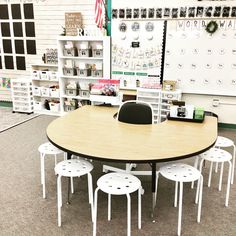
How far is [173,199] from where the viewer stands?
9.13 ft

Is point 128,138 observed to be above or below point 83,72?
below

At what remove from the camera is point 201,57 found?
15.7 ft

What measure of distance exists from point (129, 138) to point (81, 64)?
132 inches

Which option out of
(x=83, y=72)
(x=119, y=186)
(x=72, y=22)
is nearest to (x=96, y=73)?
(x=83, y=72)

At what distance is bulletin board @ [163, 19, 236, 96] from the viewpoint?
4609 millimetres

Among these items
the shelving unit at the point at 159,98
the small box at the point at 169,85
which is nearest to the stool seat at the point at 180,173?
the shelving unit at the point at 159,98

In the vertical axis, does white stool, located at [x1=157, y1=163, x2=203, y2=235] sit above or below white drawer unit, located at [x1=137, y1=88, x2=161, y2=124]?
below

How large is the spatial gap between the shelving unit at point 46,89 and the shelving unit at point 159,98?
201cm

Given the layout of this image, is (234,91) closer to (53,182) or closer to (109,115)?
(109,115)

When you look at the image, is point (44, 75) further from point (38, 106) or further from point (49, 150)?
point (49, 150)

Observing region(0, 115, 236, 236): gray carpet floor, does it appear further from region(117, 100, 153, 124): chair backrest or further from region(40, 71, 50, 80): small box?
region(40, 71, 50, 80): small box

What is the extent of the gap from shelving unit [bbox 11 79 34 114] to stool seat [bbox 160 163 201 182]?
170 inches

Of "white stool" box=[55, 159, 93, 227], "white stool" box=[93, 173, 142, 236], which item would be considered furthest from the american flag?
"white stool" box=[93, 173, 142, 236]

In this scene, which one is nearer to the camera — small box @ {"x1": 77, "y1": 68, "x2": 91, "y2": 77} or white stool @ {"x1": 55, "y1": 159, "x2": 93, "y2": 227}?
white stool @ {"x1": 55, "y1": 159, "x2": 93, "y2": 227}
